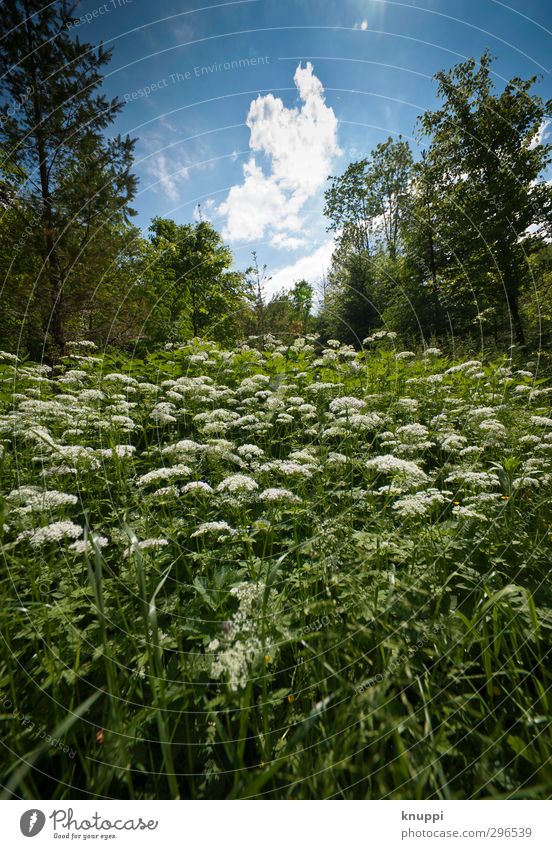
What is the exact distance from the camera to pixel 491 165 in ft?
38.0

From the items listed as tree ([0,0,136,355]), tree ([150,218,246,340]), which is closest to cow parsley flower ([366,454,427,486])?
tree ([0,0,136,355])

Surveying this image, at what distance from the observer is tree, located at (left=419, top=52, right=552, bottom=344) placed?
37.5ft

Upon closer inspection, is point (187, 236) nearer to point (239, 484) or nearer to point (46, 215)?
point (46, 215)

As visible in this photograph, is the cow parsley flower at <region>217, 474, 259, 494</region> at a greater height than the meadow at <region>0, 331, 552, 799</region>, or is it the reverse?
the cow parsley flower at <region>217, 474, 259, 494</region>

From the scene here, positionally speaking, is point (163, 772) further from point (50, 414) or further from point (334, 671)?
point (50, 414)

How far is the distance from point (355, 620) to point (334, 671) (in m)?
0.33

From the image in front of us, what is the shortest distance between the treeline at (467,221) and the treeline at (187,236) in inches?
2.8

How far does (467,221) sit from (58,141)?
14.9m

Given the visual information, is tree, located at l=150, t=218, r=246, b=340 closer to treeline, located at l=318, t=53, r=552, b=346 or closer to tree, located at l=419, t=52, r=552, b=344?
treeline, located at l=318, t=53, r=552, b=346

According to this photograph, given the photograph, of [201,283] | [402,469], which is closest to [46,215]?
[402,469]

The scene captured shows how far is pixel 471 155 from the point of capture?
39.2 ft

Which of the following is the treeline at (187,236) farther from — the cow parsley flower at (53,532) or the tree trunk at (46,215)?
the cow parsley flower at (53,532)

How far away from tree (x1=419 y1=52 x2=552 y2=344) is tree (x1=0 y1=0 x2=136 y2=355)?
12.0 meters

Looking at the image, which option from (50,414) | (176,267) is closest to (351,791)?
(50,414)
